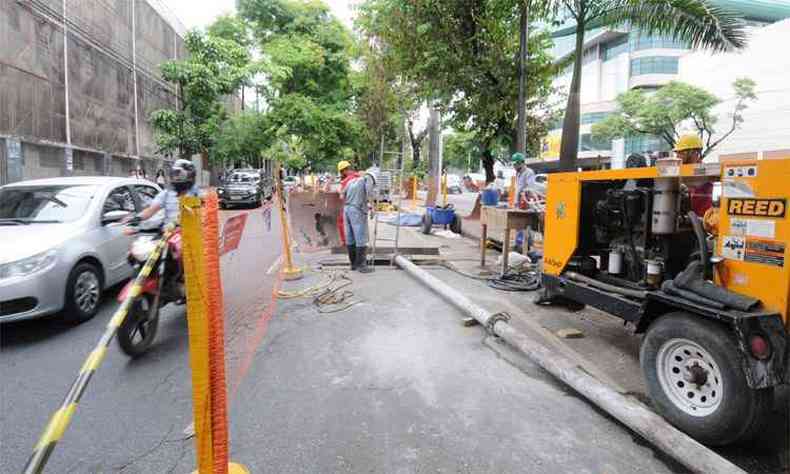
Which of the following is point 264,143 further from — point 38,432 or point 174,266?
point 38,432

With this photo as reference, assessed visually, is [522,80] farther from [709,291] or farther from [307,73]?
[307,73]

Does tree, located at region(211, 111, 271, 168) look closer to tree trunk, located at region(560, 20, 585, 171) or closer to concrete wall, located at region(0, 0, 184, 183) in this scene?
concrete wall, located at region(0, 0, 184, 183)

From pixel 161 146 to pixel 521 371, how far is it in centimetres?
2140

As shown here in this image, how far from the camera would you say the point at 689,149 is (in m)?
4.49

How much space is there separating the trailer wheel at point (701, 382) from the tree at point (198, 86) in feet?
70.2

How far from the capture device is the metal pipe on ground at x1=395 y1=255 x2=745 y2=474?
104 inches

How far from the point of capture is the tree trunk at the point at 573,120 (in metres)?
10.1

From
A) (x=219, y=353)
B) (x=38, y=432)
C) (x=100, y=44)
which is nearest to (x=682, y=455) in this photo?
(x=219, y=353)

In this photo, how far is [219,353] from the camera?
2.17 m

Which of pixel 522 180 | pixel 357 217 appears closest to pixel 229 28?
pixel 357 217

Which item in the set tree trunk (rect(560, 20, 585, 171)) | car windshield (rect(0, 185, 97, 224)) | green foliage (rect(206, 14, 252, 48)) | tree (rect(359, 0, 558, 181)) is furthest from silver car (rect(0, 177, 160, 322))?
green foliage (rect(206, 14, 252, 48))

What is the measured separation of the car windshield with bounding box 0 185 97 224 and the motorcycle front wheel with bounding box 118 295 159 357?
1.80 metres

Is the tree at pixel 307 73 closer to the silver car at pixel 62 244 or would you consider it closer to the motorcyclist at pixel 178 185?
the silver car at pixel 62 244

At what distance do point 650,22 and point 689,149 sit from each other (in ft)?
21.6
